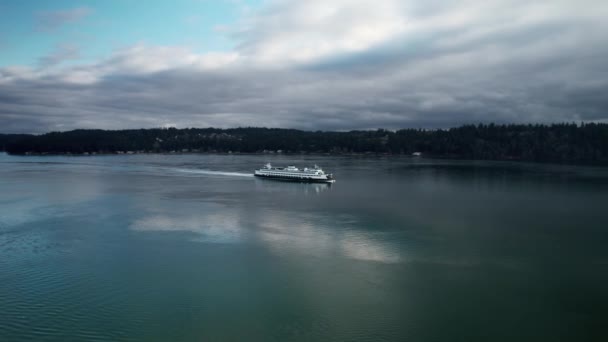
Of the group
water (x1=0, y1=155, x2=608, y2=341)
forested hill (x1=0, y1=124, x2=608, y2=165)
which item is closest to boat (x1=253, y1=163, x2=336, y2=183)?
water (x1=0, y1=155, x2=608, y2=341)

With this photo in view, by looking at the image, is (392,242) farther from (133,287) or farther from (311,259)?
(133,287)

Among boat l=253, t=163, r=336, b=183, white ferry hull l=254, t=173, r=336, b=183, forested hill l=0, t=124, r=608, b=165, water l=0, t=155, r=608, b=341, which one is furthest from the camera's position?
forested hill l=0, t=124, r=608, b=165

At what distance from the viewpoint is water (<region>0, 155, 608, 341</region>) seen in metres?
9.70

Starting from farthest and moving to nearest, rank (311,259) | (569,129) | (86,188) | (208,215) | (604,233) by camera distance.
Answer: (569,129) → (86,188) → (208,215) → (604,233) → (311,259)

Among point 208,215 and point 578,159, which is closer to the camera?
point 208,215

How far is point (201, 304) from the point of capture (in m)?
10.8

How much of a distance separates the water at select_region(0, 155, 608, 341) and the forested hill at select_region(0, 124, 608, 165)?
231ft

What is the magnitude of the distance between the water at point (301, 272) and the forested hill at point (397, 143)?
231ft

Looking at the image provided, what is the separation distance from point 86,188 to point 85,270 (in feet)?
80.8

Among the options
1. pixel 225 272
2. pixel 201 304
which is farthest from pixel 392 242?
pixel 201 304

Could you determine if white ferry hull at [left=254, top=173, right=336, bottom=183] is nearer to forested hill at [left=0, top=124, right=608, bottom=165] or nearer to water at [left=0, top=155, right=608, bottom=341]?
water at [left=0, top=155, right=608, bottom=341]

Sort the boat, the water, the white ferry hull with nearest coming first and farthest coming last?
the water
the white ferry hull
the boat

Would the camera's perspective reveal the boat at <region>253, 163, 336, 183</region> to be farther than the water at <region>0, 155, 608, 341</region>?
Yes

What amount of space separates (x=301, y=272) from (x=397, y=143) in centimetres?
10914
